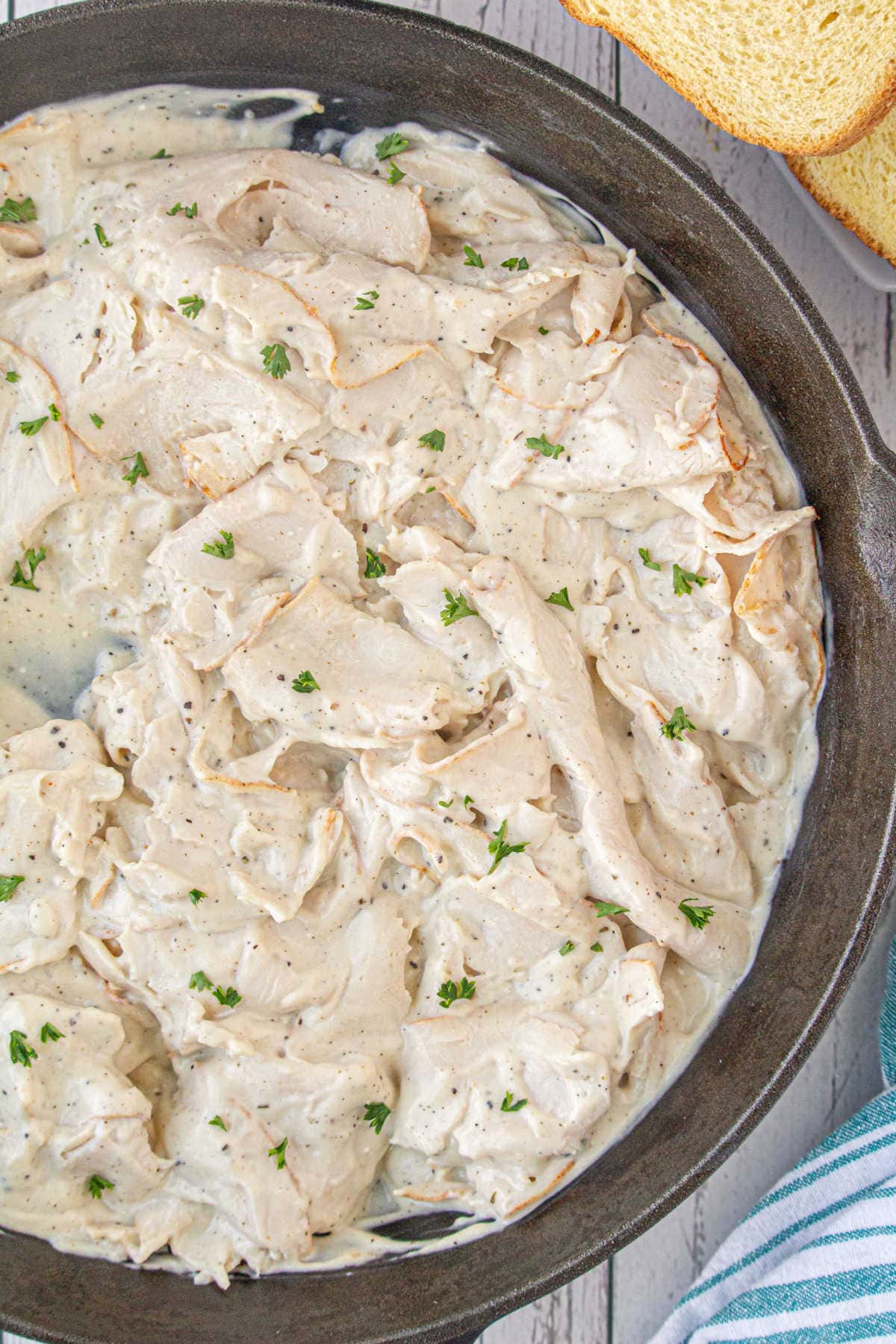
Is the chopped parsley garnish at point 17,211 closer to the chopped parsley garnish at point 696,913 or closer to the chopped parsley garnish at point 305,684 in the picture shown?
the chopped parsley garnish at point 305,684

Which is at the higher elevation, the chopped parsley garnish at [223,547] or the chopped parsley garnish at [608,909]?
the chopped parsley garnish at [223,547]

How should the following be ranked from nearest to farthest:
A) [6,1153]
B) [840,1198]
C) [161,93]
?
[6,1153] → [161,93] → [840,1198]

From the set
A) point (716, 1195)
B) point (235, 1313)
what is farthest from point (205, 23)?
point (716, 1195)

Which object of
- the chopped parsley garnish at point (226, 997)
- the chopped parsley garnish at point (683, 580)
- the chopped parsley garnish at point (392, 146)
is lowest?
the chopped parsley garnish at point (226, 997)

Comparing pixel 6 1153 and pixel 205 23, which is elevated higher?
pixel 205 23

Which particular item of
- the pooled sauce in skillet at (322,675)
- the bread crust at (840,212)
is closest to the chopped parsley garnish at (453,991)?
the pooled sauce in skillet at (322,675)

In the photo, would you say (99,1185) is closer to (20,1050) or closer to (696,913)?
(20,1050)

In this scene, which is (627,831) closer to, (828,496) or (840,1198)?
(828,496)

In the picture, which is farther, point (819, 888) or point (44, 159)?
point (819, 888)
